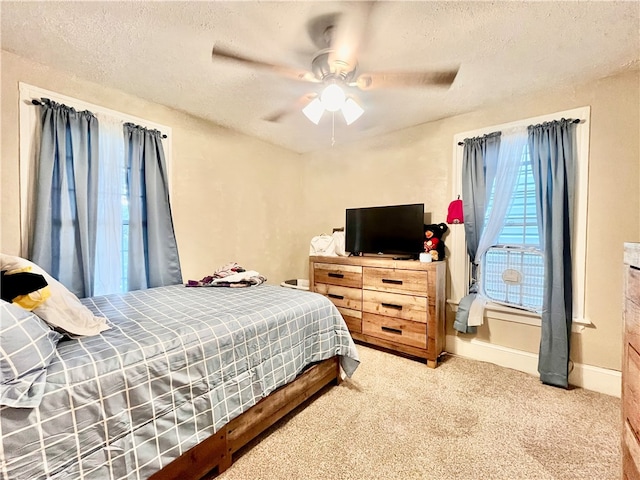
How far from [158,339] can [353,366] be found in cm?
150

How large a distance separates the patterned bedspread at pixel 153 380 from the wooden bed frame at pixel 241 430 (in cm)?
7

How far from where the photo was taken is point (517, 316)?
8.54 feet

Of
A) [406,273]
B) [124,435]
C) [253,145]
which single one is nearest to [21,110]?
[253,145]

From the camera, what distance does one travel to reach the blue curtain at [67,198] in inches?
81.6

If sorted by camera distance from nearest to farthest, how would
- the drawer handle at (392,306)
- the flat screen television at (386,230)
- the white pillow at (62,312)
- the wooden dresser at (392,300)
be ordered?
1. the white pillow at (62,312)
2. the wooden dresser at (392,300)
3. the drawer handle at (392,306)
4. the flat screen television at (386,230)

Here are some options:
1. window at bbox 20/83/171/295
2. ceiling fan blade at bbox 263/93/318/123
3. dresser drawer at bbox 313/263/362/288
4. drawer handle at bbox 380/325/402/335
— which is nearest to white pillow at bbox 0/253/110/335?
window at bbox 20/83/171/295

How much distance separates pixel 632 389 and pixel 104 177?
3350 millimetres

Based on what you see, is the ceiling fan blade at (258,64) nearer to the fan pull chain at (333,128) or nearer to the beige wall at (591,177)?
the fan pull chain at (333,128)

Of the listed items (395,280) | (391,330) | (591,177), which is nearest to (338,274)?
(395,280)

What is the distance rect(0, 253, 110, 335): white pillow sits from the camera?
4.04ft

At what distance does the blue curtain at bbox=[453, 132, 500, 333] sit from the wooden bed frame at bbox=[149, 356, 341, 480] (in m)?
1.50

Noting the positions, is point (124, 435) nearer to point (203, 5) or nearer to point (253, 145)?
point (203, 5)

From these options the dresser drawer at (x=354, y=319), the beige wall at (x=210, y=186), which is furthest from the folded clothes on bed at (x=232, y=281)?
the dresser drawer at (x=354, y=319)

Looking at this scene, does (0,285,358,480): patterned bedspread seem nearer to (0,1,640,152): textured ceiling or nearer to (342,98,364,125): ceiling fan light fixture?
(342,98,364,125): ceiling fan light fixture
